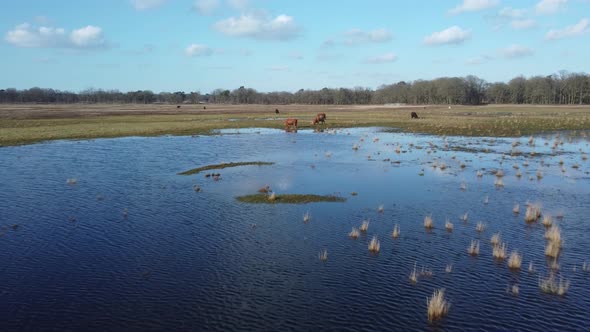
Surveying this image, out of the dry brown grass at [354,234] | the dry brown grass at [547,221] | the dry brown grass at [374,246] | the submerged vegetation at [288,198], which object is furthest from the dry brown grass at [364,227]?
the dry brown grass at [547,221]

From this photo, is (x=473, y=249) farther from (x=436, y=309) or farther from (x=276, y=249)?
(x=276, y=249)

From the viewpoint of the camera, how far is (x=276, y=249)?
49.6 ft

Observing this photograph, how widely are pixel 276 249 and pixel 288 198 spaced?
7.18 meters

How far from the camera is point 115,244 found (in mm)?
15820

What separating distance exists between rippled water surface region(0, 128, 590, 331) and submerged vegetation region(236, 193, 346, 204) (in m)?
0.59

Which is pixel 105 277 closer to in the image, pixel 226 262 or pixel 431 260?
pixel 226 262

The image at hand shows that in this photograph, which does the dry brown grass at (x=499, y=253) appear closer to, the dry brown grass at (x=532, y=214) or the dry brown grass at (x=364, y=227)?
the dry brown grass at (x=364, y=227)

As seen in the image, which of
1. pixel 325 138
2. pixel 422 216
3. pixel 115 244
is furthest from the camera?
pixel 325 138

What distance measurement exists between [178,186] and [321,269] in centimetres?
1444

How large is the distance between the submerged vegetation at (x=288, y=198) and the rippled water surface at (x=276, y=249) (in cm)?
59

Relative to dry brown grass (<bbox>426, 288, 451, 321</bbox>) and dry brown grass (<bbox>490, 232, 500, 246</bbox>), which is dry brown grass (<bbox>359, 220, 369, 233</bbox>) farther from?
dry brown grass (<bbox>426, 288, 451, 321</bbox>)

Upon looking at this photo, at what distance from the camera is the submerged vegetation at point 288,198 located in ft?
71.2

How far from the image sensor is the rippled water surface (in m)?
10.7

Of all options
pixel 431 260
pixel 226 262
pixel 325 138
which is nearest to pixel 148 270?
pixel 226 262
